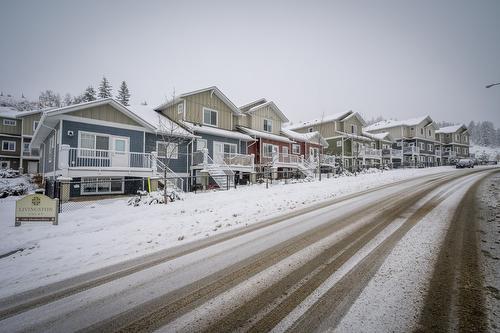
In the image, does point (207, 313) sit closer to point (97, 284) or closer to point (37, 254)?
point (97, 284)

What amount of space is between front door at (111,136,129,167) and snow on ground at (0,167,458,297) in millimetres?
5147

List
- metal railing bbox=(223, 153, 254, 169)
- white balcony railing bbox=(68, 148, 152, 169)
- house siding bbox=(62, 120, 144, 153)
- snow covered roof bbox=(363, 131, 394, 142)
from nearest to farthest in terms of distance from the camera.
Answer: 1. white balcony railing bbox=(68, 148, 152, 169)
2. house siding bbox=(62, 120, 144, 153)
3. metal railing bbox=(223, 153, 254, 169)
4. snow covered roof bbox=(363, 131, 394, 142)

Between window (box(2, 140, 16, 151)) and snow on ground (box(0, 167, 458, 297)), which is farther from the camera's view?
window (box(2, 140, 16, 151))

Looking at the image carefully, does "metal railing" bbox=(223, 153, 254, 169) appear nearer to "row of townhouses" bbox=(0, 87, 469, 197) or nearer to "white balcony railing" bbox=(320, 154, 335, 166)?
"row of townhouses" bbox=(0, 87, 469, 197)

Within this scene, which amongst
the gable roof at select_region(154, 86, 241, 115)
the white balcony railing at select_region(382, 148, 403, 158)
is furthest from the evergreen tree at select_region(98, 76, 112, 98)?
the white balcony railing at select_region(382, 148, 403, 158)

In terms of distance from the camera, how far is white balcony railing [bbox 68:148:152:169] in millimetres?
14277

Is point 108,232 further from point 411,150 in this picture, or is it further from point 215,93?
point 411,150

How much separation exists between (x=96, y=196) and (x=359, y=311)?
17.1 metres

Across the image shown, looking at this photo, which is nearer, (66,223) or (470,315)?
(470,315)

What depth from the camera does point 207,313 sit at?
281 cm

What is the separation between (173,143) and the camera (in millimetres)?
19641

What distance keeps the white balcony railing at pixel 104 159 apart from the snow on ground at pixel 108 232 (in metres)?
4.12

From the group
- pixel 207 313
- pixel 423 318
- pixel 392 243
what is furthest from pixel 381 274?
pixel 207 313

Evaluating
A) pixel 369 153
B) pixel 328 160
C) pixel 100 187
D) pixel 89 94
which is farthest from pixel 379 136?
pixel 89 94
